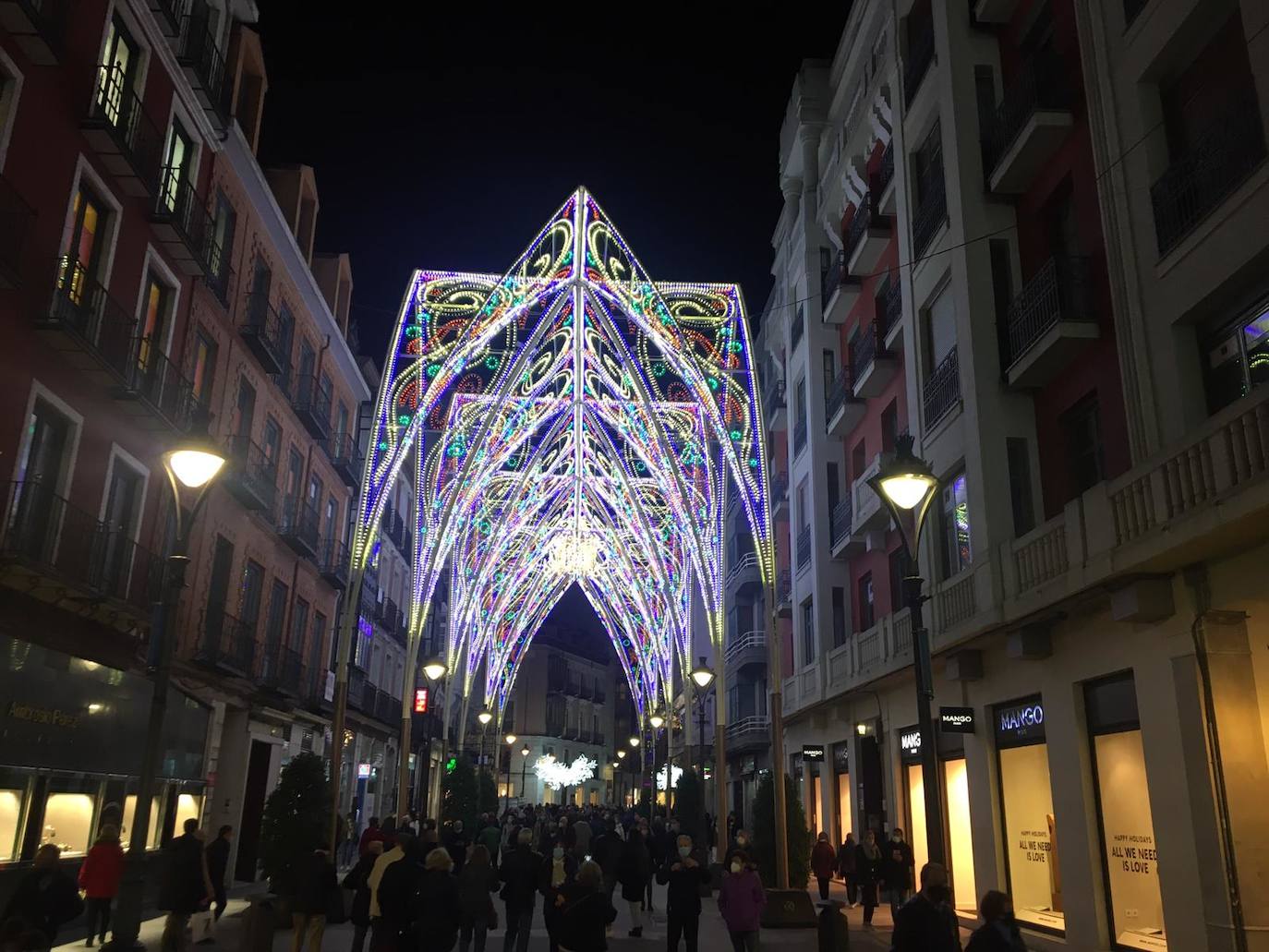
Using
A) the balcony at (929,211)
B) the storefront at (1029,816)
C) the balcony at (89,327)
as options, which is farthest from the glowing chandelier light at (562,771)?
the balcony at (89,327)

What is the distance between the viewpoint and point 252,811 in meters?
25.8

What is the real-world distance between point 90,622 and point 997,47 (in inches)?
728

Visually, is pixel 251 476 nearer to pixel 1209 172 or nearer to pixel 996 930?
pixel 1209 172

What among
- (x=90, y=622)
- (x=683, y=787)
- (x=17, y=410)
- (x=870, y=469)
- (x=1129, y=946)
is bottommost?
(x=1129, y=946)

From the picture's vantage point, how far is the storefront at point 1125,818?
13.1 meters

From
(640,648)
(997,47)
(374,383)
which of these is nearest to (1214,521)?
(997,47)

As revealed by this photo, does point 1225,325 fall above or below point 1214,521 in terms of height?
above

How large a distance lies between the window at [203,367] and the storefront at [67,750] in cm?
582

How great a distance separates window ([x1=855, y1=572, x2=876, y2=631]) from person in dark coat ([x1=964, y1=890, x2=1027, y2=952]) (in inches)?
746

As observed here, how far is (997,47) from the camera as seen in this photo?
19.4m

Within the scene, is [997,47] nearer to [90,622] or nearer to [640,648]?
[90,622]

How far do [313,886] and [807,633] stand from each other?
21601 millimetres

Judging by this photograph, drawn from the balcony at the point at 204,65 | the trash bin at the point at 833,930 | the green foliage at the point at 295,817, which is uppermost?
the balcony at the point at 204,65

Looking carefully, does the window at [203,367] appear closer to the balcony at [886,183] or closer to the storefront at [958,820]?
the balcony at [886,183]
